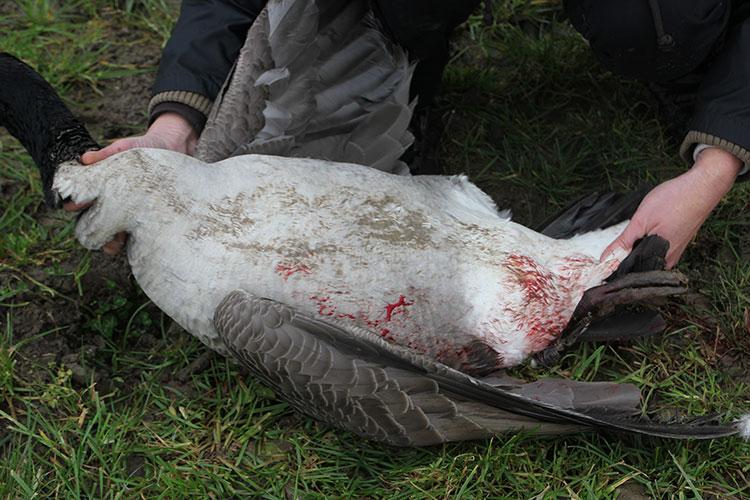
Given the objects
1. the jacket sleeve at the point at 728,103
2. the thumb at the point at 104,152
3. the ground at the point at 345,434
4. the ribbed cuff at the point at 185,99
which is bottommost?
the ground at the point at 345,434

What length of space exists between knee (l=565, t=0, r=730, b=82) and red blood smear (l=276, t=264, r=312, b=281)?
1.44 m

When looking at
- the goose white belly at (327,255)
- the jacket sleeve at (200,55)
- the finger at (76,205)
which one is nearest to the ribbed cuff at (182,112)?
the jacket sleeve at (200,55)

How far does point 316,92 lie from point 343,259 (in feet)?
2.47

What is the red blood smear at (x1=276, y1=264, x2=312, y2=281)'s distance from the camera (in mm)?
2595

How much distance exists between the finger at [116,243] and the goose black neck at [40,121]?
26 cm

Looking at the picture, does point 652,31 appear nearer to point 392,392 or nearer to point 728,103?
point 728,103

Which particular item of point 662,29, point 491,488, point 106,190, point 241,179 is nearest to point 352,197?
point 241,179

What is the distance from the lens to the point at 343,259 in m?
2.65

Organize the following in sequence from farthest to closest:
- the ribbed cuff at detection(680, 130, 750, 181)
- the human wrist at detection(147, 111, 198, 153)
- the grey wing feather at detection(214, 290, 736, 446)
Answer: the human wrist at detection(147, 111, 198, 153) → the ribbed cuff at detection(680, 130, 750, 181) → the grey wing feather at detection(214, 290, 736, 446)

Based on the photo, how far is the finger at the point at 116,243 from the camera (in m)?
2.76

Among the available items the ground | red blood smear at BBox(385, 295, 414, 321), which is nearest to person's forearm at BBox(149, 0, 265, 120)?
the ground

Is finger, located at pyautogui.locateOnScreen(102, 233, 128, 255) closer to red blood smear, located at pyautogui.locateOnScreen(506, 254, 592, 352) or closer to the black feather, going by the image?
red blood smear, located at pyautogui.locateOnScreen(506, 254, 592, 352)

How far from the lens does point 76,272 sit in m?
3.27

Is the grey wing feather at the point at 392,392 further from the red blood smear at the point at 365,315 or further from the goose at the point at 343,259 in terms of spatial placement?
the red blood smear at the point at 365,315
